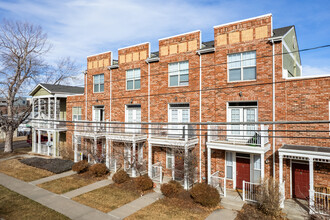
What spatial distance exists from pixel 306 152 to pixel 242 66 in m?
5.90

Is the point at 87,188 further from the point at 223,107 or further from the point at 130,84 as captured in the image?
the point at 223,107

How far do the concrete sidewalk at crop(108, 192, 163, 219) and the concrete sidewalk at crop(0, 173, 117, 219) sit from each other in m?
0.41

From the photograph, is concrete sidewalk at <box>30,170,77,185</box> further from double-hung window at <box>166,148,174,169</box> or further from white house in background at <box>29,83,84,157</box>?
double-hung window at <box>166,148,174,169</box>

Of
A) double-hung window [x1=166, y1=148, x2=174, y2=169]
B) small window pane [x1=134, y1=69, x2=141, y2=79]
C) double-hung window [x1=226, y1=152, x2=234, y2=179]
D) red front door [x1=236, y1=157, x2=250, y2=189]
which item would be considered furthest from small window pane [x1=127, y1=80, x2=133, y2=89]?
red front door [x1=236, y1=157, x2=250, y2=189]

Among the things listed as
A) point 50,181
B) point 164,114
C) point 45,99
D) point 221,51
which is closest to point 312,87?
point 221,51

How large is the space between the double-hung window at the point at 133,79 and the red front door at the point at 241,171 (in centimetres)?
955

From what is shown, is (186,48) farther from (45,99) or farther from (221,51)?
(45,99)

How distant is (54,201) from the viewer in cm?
1199

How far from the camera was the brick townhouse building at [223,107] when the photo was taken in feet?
37.2

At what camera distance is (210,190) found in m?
11.3

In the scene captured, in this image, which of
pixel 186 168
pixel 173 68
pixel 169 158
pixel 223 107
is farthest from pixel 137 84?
pixel 186 168

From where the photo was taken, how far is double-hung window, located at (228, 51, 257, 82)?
1296cm

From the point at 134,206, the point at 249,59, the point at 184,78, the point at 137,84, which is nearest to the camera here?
the point at 134,206

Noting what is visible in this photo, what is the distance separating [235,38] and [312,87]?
509cm
